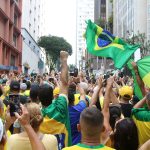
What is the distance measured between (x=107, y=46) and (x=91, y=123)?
6.00m

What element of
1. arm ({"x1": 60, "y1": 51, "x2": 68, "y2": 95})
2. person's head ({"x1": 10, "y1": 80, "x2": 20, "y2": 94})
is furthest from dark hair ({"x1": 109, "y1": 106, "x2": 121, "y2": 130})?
person's head ({"x1": 10, "y1": 80, "x2": 20, "y2": 94})

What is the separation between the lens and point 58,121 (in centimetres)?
486

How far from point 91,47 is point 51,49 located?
77.7 metres

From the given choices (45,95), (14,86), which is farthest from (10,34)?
(45,95)

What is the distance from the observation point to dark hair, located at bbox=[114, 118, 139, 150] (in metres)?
3.82

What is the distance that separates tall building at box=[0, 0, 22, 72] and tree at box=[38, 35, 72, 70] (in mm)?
29150

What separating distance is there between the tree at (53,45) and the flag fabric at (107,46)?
7411 centimetres

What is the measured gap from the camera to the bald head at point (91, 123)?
3338mm

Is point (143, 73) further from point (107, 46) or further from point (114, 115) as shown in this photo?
point (107, 46)

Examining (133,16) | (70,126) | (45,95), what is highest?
(133,16)

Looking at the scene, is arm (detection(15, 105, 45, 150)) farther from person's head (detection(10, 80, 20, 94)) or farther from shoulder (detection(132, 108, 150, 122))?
person's head (detection(10, 80, 20, 94))

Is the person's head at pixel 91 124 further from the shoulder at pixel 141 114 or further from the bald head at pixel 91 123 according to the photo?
the shoulder at pixel 141 114

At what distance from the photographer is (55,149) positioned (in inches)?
156

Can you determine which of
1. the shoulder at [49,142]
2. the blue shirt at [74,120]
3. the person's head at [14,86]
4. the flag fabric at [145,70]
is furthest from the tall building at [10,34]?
the shoulder at [49,142]
